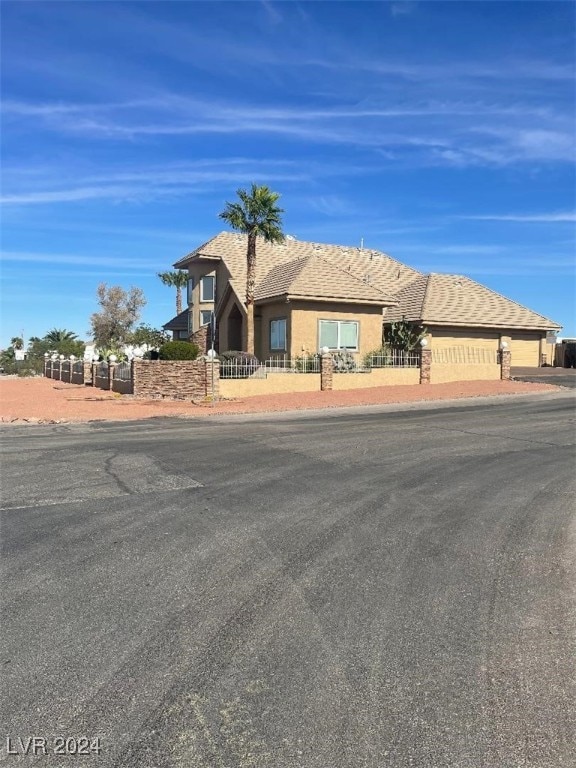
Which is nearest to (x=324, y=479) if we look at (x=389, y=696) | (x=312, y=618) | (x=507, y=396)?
(x=312, y=618)

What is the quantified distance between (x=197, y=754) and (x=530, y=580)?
3299mm

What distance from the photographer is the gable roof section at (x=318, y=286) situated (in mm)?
27922

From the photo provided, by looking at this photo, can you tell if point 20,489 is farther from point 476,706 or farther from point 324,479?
point 476,706

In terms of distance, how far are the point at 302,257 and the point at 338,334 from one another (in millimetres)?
7257

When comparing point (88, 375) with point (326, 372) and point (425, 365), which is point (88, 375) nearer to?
point (326, 372)

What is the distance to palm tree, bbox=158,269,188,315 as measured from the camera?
65125 mm

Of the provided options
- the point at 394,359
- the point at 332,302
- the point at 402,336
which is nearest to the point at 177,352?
the point at 332,302

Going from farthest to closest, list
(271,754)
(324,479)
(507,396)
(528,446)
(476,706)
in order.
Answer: (507,396) → (528,446) → (324,479) → (476,706) → (271,754)

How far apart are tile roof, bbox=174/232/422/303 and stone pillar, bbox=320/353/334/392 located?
923 centimetres

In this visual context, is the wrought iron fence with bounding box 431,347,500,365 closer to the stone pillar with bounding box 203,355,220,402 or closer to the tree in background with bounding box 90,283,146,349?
the stone pillar with bounding box 203,355,220,402

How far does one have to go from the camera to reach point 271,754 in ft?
9.63

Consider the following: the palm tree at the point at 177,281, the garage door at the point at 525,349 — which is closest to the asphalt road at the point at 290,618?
the garage door at the point at 525,349

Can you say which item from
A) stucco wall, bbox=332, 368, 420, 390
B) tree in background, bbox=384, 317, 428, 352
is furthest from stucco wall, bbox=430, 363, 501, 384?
tree in background, bbox=384, 317, 428, 352

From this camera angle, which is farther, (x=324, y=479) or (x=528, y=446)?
(x=528, y=446)
